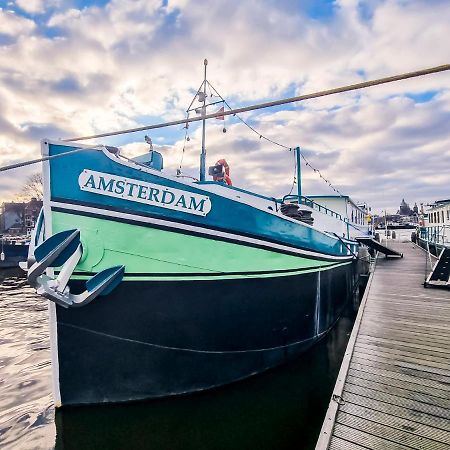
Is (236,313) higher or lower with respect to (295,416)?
higher

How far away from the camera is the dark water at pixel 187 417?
4371mm

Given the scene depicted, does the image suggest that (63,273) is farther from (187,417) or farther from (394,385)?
(394,385)

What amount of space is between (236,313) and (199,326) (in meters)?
0.70

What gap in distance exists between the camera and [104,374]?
4789mm

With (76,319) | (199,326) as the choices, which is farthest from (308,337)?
(76,319)

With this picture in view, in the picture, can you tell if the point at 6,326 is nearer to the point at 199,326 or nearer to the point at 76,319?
the point at 76,319

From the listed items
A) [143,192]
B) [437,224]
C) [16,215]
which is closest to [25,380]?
[143,192]

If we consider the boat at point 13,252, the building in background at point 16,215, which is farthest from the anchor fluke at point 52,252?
the building in background at point 16,215

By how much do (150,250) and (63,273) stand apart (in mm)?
1228

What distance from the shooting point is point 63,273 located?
4.24 meters

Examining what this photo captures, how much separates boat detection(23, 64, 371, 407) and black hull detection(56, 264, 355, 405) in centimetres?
2

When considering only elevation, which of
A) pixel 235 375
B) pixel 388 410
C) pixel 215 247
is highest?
pixel 215 247

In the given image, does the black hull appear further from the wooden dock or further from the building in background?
the building in background

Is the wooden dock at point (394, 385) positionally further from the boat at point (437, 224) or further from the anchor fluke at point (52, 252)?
the boat at point (437, 224)
